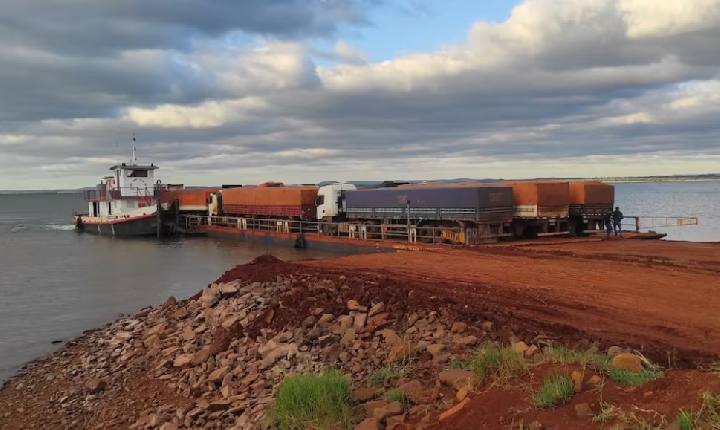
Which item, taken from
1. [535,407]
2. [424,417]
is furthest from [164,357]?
[535,407]

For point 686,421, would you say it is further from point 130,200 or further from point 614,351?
point 130,200

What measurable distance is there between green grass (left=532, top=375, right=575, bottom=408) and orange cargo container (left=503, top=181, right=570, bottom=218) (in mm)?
23487

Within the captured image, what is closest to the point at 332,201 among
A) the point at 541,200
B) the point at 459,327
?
the point at 541,200

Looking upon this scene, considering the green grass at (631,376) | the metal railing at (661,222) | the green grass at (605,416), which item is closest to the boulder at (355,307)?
the green grass at (631,376)

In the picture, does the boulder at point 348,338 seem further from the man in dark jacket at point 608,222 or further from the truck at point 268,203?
the truck at point 268,203

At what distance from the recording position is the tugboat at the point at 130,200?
52875mm

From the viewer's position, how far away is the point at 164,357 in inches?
496

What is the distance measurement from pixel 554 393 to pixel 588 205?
2612 cm

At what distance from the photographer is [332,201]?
38750 mm

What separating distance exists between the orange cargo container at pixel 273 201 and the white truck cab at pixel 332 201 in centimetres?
211

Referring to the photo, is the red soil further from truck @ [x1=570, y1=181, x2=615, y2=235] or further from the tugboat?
the tugboat

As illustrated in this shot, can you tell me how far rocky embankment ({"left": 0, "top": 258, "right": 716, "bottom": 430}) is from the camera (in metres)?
7.75

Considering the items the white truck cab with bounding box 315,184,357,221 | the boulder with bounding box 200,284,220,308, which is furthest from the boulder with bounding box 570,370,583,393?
the white truck cab with bounding box 315,184,357,221

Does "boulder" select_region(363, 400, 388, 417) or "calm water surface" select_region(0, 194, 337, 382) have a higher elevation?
"boulder" select_region(363, 400, 388, 417)
